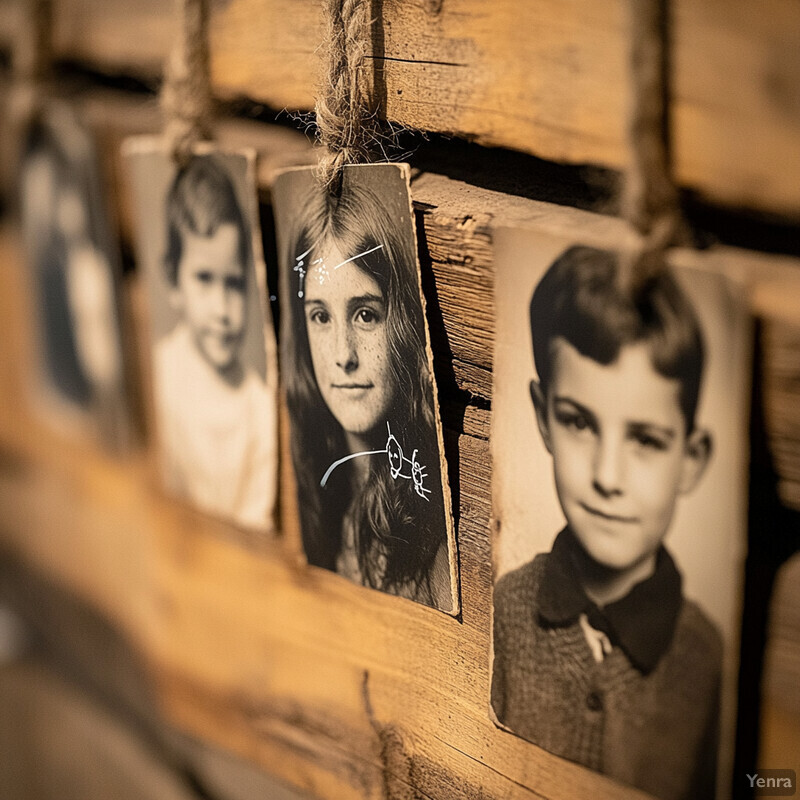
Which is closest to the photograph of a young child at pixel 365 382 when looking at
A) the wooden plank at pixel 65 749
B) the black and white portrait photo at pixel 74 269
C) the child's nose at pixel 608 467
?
the child's nose at pixel 608 467

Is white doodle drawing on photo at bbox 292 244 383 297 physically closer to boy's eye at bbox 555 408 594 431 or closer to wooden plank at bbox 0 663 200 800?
boy's eye at bbox 555 408 594 431

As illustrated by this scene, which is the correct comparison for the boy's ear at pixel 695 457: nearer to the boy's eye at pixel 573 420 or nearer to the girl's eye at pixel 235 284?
the boy's eye at pixel 573 420

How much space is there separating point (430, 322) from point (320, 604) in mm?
266

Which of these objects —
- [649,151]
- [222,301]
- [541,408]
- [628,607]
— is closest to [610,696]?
[628,607]

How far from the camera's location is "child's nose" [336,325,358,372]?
0.54m

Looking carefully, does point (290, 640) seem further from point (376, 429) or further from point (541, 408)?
point (541, 408)

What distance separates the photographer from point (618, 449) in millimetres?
435

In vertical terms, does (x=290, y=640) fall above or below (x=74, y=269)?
below

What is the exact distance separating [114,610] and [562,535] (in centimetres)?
71

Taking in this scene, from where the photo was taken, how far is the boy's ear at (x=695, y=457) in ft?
1.34

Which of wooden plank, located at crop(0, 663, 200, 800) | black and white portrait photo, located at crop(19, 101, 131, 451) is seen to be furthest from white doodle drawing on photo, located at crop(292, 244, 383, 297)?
wooden plank, located at crop(0, 663, 200, 800)

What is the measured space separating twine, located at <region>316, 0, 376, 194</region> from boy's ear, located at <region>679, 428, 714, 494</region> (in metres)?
0.26

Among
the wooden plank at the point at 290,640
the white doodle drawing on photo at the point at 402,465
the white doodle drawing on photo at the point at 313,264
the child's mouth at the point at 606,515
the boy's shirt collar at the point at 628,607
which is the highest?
the white doodle drawing on photo at the point at 313,264

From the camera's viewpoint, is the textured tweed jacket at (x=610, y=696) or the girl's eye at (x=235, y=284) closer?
the textured tweed jacket at (x=610, y=696)
